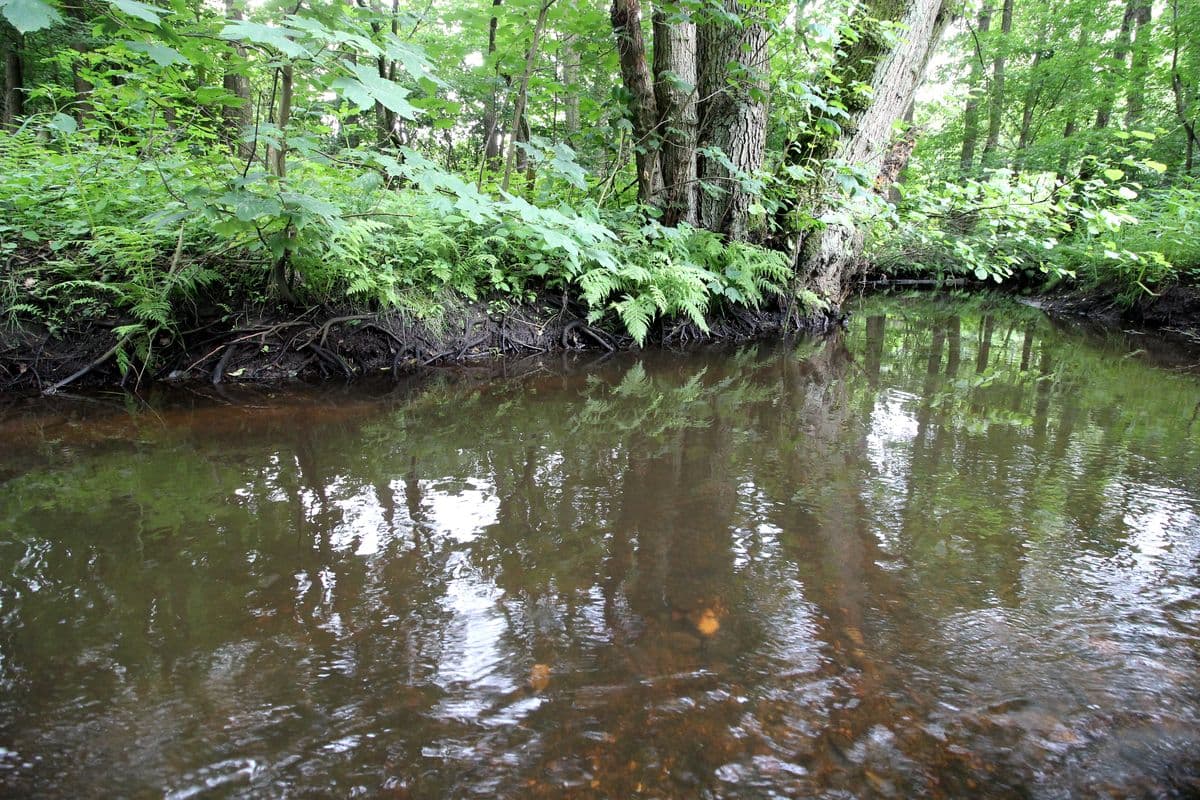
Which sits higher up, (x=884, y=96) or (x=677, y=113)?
(x=884, y=96)

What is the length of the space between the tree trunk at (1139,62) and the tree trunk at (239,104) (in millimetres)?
15699

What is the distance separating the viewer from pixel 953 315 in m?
9.67

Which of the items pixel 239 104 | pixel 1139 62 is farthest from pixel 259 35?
pixel 1139 62

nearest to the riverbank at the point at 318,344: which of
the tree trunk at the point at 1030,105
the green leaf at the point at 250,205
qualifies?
the green leaf at the point at 250,205

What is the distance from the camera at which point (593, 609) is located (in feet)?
6.44

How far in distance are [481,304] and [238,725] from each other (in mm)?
4961

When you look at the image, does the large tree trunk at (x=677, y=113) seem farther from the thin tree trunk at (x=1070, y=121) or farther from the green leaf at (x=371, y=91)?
the thin tree trunk at (x=1070, y=121)

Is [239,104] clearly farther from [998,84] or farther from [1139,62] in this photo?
[998,84]

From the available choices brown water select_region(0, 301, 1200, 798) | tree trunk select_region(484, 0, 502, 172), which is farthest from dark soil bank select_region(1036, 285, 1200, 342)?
tree trunk select_region(484, 0, 502, 172)

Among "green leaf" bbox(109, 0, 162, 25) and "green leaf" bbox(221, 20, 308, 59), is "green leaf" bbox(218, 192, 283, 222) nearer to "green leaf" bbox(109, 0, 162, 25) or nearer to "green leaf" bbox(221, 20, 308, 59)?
"green leaf" bbox(221, 20, 308, 59)

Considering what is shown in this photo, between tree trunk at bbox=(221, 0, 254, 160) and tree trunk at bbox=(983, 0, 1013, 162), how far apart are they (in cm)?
1549

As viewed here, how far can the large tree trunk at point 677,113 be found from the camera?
651cm

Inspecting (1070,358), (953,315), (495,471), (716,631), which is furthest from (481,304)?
(953,315)

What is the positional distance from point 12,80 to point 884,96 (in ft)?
44.3
